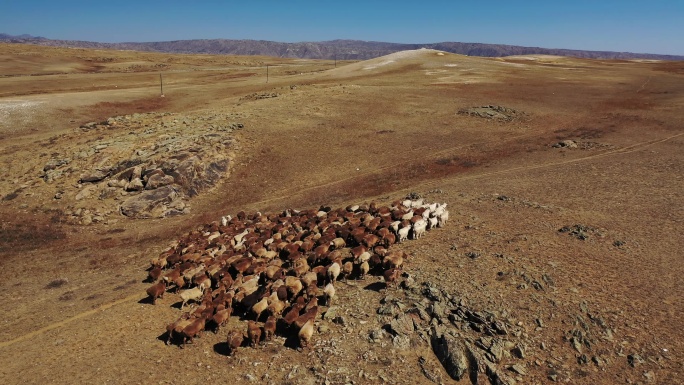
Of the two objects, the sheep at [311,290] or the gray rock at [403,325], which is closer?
the gray rock at [403,325]

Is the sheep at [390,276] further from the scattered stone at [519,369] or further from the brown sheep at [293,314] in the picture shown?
the scattered stone at [519,369]

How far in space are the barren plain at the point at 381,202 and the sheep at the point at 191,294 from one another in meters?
0.52

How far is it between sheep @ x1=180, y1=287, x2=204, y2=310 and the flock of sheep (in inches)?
1.3

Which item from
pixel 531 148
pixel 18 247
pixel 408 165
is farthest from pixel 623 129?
pixel 18 247

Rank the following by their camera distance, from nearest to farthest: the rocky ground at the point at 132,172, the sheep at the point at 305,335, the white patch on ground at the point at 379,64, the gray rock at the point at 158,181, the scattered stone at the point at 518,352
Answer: the scattered stone at the point at 518,352 → the sheep at the point at 305,335 → the rocky ground at the point at 132,172 → the gray rock at the point at 158,181 → the white patch on ground at the point at 379,64

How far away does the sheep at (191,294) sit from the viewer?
13.8 metres

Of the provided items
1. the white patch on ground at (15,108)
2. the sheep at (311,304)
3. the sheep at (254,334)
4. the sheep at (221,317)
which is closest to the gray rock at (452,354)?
the sheep at (311,304)

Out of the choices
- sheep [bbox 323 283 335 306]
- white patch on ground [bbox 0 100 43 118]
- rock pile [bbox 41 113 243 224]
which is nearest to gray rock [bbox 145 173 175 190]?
rock pile [bbox 41 113 243 224]

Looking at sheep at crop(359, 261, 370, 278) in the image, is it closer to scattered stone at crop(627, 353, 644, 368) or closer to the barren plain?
the barren plain

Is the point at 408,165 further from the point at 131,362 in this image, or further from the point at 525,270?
the point at 131,362

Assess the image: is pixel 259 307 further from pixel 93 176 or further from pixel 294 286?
pixel 93 176

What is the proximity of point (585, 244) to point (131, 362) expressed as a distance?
51.1ft

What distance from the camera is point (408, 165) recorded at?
94.4 feet

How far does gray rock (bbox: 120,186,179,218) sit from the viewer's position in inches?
967
